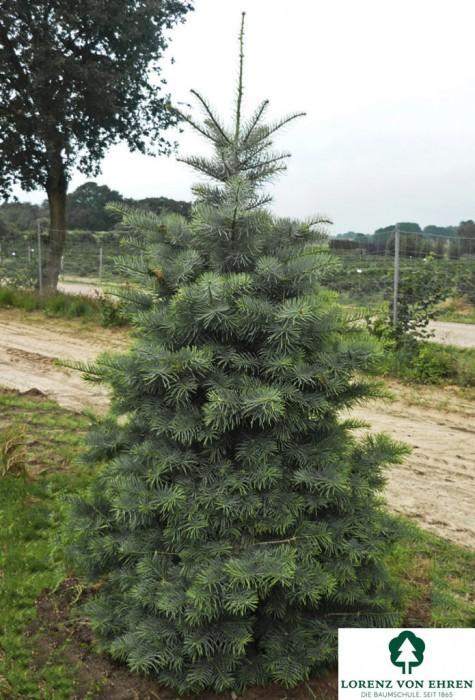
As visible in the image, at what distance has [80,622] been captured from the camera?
128 inches

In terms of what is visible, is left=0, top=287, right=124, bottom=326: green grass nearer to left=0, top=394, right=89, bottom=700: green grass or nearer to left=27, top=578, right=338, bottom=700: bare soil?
left=0, top=394, right=89, bottom=700: green grass

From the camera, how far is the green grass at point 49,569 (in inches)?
114

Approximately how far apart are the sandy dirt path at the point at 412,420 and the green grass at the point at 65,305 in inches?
46.5

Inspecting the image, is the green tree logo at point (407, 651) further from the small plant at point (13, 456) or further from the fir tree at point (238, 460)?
the small plant at point (13, 456)

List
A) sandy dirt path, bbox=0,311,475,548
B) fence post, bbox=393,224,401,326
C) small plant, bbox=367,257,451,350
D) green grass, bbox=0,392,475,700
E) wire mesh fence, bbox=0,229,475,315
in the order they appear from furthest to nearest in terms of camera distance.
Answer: fence post, bbox=393,224,401,326, wire mesh fence, bbox=0,229,475,315, small plant, bbox=367,257,451,350, sandy dirt path, bbox=0,311,475,548, green grass, bbox=0,392,475,700

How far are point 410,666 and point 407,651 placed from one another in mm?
54

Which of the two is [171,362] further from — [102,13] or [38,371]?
[102,13]

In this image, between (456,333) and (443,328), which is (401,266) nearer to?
(456,333)

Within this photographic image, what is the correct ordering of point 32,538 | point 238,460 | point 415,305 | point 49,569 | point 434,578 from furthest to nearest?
1. point 415,305
2. point 32,538
3. point 434,578
4. point 49,569
5. point 238,460

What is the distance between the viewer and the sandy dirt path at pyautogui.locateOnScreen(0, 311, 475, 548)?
16.7 feet

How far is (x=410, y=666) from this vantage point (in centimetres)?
261

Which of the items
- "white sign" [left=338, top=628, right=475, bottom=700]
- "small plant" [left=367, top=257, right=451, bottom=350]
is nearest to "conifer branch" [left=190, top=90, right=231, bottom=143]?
"white sign" [left=338, top=628, right=475, bottom=700]

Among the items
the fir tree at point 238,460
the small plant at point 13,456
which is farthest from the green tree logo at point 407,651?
the small plant at point 13,456

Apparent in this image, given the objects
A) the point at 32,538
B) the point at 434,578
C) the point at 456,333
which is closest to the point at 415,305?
the point at 456,333
